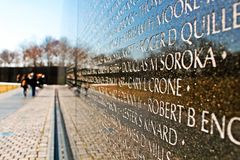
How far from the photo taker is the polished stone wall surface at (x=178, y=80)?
94 cm

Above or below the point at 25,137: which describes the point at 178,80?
above

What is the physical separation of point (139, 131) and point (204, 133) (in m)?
0.79

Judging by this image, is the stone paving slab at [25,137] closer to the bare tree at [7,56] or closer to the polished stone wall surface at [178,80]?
the polished stone wall surface at [178,80]

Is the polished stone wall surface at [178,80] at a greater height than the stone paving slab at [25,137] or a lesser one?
greater

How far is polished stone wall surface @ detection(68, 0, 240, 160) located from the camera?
94 centimetres

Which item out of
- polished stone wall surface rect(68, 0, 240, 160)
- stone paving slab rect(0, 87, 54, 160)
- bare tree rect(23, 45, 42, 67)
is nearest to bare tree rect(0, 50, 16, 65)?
bare tree rect(23, 45, 42, 67)

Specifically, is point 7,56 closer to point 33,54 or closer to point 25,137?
point 33,54

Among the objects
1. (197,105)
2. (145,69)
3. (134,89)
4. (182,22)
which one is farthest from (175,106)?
(134,89)

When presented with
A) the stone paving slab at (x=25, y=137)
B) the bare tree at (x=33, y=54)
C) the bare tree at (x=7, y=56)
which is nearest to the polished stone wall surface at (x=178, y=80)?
the stone paving slab at (x=25, y=137)

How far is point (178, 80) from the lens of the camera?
4.30ft

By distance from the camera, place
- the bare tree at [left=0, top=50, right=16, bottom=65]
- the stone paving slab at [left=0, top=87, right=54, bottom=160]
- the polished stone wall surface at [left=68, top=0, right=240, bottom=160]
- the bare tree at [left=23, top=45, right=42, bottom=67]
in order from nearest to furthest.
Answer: the polished stone wall surface at [left=68, top=0, right=240, bottom=160] → the stone paving slab at [left=0, top=87, right=54, bottom=160] → the bare tree at [left=23, top=45, right=42, bottom=67] → the bare tree at [left=0, top=50, right=16, bottom=65]

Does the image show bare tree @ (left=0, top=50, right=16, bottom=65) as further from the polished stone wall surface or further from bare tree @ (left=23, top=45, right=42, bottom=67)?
the polished stone wall surface

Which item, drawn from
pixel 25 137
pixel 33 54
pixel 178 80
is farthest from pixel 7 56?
pixel 178 80

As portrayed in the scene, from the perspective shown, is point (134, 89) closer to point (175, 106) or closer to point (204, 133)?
point (175, 106)
